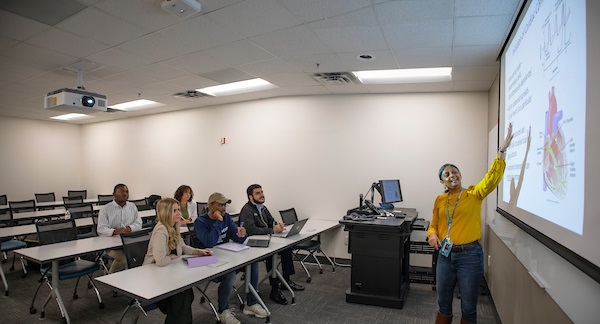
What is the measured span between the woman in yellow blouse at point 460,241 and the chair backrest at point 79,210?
587 cm

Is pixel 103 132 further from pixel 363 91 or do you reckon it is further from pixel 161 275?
pixel 161 275

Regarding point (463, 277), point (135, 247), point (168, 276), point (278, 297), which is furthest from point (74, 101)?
point (463, 277)

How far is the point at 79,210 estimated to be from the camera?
625 centimetres

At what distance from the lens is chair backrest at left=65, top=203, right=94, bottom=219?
20.0 ft

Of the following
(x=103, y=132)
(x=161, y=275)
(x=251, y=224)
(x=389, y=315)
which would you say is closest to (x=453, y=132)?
(x=389, y=315)

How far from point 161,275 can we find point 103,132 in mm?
8528

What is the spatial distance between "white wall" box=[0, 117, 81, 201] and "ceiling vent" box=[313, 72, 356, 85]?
28.7 ft

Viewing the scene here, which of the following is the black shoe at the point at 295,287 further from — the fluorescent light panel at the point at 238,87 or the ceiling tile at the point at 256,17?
the ceiling tile at the point at 256,17

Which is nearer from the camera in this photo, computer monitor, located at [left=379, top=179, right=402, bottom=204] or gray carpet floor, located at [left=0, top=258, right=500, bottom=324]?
gray carpet floor, located at [left=0, top=258, right=500, bottom=324]

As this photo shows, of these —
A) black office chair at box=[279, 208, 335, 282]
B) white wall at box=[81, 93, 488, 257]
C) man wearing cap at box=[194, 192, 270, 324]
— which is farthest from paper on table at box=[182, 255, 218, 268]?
white wall at box=[81, 93, 488, 257]

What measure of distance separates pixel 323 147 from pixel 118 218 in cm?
348

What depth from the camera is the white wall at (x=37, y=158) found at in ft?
29.9

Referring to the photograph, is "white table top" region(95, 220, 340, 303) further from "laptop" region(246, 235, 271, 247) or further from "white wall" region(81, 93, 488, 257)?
"white wall" region(81, 93, 488, 257)

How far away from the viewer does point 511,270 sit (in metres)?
3.01
